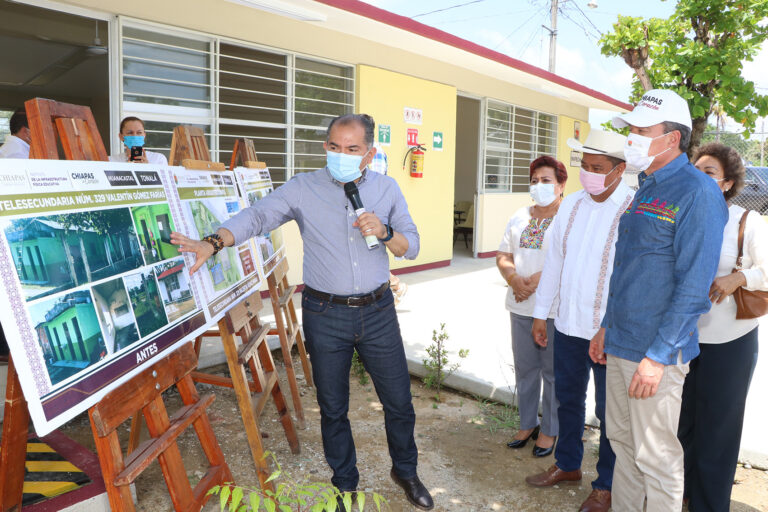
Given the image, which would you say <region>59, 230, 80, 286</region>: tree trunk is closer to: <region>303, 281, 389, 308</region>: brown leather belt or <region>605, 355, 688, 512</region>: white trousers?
<region>303, 281, 389, 308</region>: brown leather belt

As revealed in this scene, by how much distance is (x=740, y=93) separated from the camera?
428 centimetres

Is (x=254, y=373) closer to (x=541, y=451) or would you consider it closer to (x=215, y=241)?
(x=215, y=241)

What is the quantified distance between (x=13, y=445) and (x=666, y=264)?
2.57 metres

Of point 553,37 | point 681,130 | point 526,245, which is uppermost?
point 553,37

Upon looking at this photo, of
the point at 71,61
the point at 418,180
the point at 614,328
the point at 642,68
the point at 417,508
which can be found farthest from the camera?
the point at 71,61

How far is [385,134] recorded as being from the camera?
8.27 metres

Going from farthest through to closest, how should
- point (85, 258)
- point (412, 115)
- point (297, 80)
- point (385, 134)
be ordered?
point (412, 115) → point (385, 134) → point (297, 80) → point (85, 258)

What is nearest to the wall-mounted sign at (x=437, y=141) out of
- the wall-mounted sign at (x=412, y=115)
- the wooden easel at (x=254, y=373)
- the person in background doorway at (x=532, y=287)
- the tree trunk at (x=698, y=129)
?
the wall-mounted sign at (x=412, y=115)

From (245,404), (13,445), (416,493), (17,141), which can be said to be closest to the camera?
(13,445)

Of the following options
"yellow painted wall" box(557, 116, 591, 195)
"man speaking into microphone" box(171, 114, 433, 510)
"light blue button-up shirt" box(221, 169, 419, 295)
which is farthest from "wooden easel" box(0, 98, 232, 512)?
"yellow painted wall" box(557, 116, 591, 195)

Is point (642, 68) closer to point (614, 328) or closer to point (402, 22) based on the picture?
point (402, 22)

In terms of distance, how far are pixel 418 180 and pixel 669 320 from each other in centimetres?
729

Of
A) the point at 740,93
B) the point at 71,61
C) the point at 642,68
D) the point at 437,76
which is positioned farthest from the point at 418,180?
the point at 71,61

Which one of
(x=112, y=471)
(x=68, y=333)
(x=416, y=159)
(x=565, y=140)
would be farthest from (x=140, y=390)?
(x=565, y=140)
